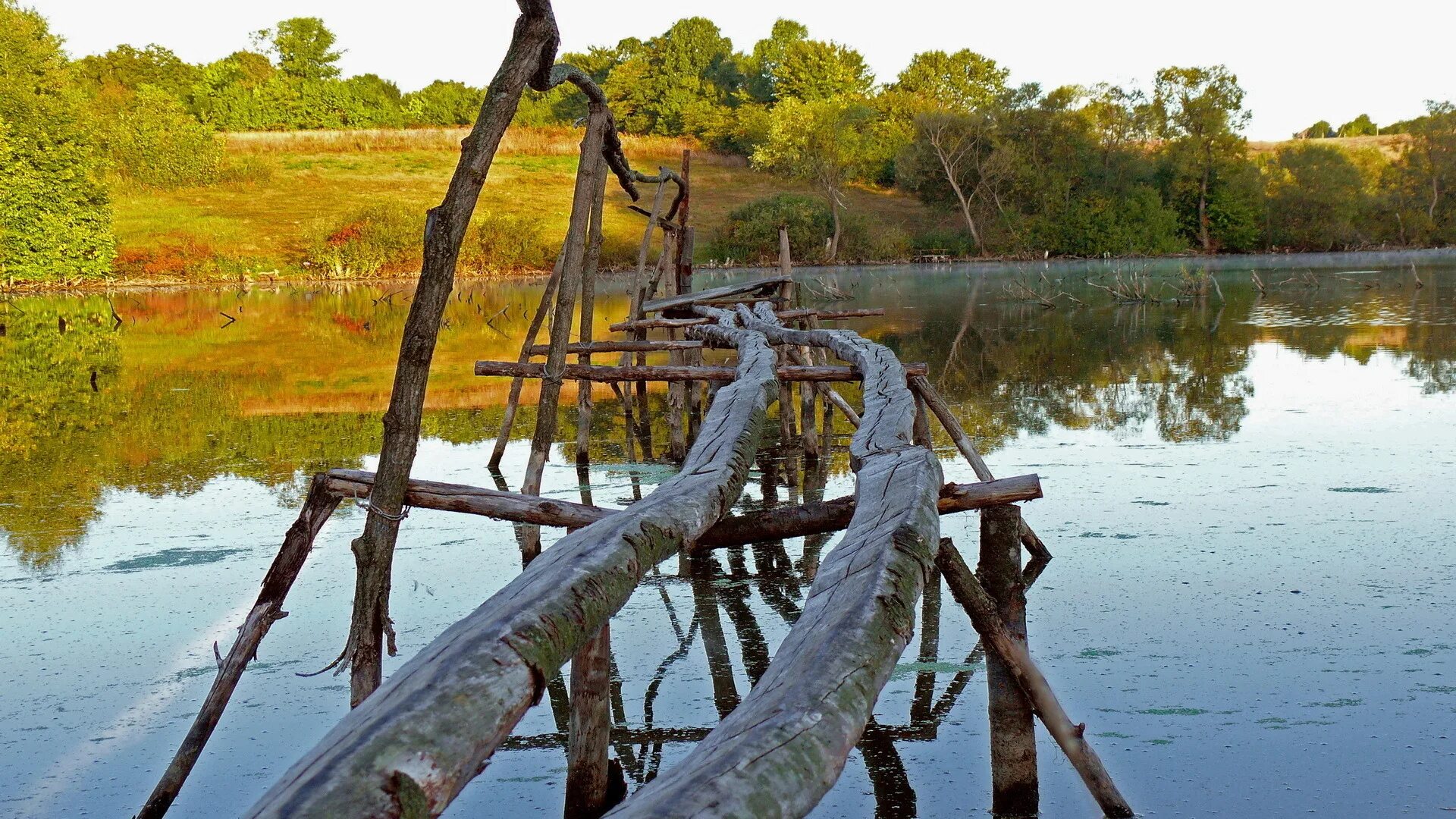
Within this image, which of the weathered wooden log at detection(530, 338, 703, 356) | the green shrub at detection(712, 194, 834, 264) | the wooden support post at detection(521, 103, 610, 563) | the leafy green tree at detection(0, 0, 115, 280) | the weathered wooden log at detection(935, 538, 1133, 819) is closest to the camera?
the weathered wooden log at detection(935, 538, 1133, 819)

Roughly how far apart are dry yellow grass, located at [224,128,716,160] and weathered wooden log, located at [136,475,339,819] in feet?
182

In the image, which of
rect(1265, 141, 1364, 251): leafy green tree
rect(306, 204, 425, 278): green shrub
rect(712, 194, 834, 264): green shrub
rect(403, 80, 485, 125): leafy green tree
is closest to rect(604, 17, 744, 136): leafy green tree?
rect(403, 80, 485, 125): leafy green tree

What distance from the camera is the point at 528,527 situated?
20.1ft

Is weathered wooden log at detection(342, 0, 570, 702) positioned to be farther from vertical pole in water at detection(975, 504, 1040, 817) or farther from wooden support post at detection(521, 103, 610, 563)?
wooden support post at detection(521, 103, 610, 563)

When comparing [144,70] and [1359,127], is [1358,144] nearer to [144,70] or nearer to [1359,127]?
[1359,127]

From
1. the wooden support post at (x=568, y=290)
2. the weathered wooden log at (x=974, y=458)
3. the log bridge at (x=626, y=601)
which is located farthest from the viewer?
the wooden support post at (x=568, y=290)

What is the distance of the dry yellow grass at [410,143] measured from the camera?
5891 cm

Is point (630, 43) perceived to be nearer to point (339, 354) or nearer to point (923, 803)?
point (339, 354)

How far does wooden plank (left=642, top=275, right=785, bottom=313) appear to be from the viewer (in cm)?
1093

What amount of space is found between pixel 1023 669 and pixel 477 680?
71.5 inches

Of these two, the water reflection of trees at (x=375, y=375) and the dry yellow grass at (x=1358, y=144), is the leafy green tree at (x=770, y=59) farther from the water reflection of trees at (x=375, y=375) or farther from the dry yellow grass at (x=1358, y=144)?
the water reflection of trees at (x=375, y=375)

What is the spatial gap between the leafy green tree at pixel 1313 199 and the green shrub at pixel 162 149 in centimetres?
4579

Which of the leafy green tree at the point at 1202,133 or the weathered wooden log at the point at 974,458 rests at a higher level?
the leafy green tree at the point at 1202,133

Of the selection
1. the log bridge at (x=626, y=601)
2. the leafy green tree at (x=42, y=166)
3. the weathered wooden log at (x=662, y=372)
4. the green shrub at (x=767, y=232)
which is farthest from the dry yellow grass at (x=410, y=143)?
the log bridge at (x=626, y=601)
